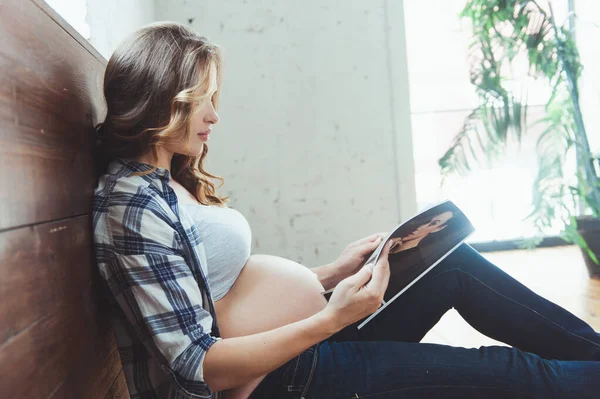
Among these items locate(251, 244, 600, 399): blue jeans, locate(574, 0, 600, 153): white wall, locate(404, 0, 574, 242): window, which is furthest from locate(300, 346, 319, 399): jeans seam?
locate(574, 0, 600, 153): white wall

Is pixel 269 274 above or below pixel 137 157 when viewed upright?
below

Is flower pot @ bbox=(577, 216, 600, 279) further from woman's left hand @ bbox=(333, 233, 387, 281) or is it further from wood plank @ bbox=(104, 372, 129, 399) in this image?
wood plank @ bbox=(104, 372, 129, 399)

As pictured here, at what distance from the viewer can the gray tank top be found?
90 centimetres

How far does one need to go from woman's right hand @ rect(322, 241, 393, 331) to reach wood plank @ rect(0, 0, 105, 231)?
0.41m

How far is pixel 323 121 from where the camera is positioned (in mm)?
2309

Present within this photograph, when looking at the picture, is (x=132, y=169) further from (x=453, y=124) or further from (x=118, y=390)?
(x=453, y=124)

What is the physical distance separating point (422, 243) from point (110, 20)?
1070mm

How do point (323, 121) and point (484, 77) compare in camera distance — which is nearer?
point (323, 121)

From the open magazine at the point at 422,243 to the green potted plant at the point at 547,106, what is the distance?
1.65m

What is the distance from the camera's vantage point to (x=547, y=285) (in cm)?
244

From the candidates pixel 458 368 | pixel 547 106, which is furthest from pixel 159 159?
pixel 547 106

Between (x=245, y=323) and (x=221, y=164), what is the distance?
1.46 m

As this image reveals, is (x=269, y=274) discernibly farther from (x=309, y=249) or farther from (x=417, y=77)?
(x=417, y=77)

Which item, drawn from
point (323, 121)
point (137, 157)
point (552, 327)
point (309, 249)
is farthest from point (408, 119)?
point (137, 157)
